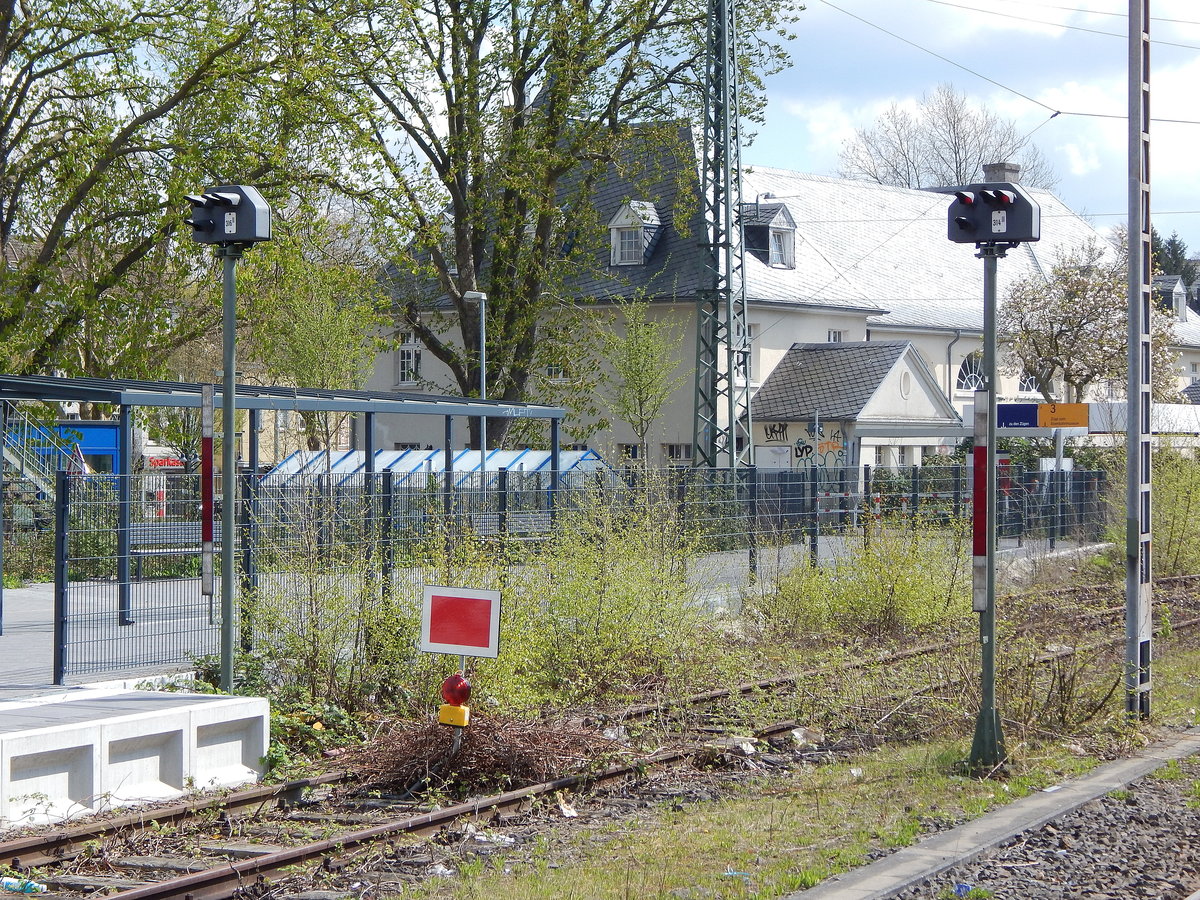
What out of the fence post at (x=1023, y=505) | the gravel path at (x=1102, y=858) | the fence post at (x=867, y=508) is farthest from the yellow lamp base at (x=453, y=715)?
the fence post at (x=1023, y=505)

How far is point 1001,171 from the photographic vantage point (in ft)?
191

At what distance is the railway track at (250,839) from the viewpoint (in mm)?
6711

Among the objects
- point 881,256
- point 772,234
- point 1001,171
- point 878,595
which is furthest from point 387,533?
point 1001,171

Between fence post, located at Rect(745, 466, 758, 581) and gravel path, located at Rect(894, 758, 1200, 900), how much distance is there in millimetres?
7866

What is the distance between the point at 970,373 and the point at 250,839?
1942 inches

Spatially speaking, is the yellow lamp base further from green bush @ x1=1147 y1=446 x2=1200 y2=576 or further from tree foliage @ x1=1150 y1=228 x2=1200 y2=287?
tree foliage @ x1=1150 y1=228 x2=1200 y2=287

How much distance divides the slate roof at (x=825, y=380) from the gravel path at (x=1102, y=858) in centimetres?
3414

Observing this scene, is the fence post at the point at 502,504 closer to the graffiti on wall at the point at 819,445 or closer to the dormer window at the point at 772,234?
the graffiti on wall at the point at 819,445

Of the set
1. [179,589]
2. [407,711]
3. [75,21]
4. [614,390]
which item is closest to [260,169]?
[75,21]

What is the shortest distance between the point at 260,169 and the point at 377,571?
564 inches

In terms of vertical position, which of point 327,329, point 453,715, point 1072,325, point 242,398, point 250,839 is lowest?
point 250,839

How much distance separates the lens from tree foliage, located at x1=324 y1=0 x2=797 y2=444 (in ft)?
107

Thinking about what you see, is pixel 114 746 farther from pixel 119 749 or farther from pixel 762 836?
pixel 762 836

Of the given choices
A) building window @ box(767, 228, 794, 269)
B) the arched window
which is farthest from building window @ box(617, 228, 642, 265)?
the arched window
